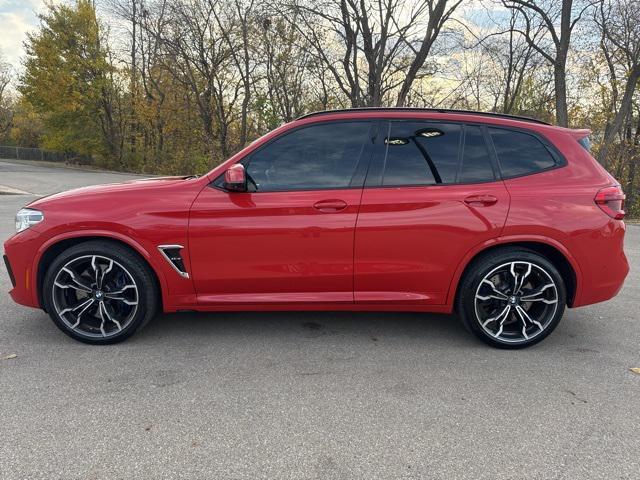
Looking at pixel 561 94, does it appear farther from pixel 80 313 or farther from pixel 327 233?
pixel 80 313

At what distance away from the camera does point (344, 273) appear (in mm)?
3160

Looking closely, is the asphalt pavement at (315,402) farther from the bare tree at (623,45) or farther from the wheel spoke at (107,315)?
the bare tree at (623,45)

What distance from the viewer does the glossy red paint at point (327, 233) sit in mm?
3084

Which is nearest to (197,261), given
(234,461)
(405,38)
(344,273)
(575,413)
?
(344,273)

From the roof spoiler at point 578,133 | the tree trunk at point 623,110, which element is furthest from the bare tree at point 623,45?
the roof spoiler at point 578,133

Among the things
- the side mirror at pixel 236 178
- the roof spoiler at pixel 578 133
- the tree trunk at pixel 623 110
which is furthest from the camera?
the tree trunk at pixel 623 110

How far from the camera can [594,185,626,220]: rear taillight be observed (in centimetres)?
313

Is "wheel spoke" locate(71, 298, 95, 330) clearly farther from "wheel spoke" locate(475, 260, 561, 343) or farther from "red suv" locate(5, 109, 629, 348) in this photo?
"wheel spoke" locate(475, 260, 561, 343)

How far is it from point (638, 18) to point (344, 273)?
1890 centimetres


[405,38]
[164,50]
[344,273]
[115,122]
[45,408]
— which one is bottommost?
[45,408]

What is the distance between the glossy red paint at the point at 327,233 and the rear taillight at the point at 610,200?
0.05 meters

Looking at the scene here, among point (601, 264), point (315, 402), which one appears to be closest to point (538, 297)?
point (601, 264)

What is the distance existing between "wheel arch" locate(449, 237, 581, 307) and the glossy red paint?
Result: 0.02 meters

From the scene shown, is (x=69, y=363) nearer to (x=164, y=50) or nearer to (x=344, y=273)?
(x=344, y=273)
